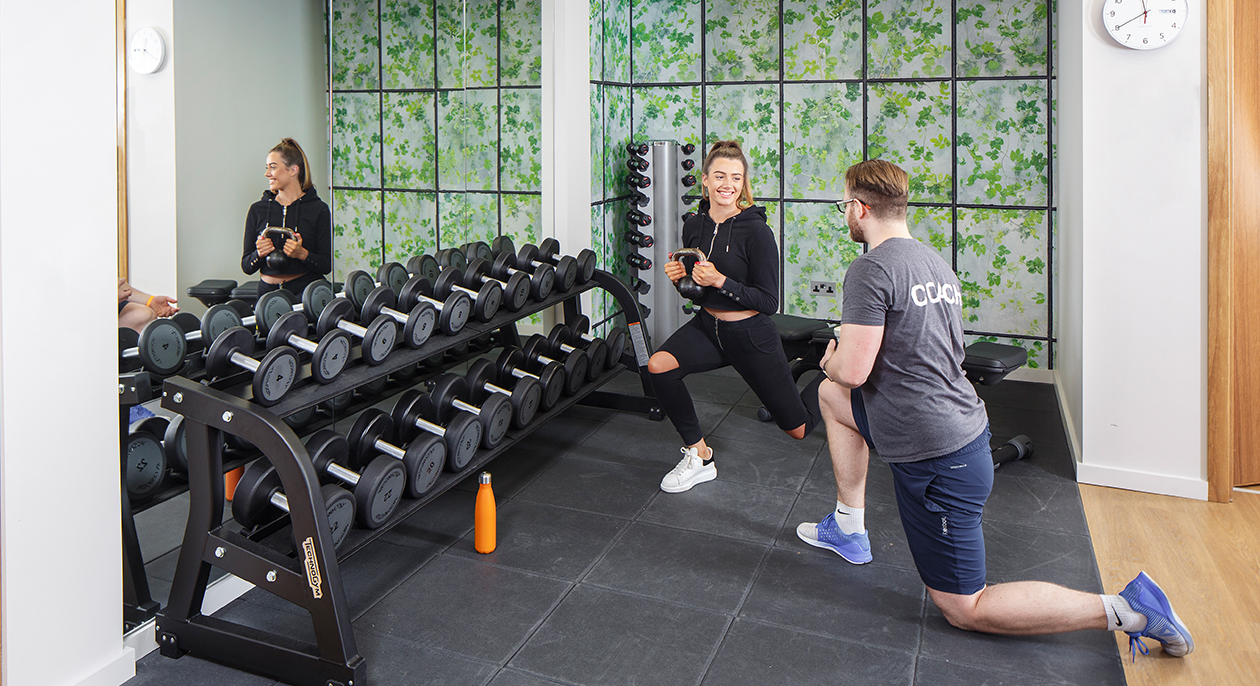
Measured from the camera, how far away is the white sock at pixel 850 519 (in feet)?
9.41

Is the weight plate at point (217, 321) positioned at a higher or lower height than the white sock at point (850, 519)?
higher

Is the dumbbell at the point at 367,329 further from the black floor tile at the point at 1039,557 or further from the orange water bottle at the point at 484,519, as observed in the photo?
the black floor tile at the point at 1039,557

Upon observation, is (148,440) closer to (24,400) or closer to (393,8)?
(24,400)

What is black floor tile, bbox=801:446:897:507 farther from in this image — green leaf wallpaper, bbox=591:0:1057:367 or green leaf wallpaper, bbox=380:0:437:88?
green leaf wallpaper, bbox=380:0:437:88

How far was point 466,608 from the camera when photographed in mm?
2592

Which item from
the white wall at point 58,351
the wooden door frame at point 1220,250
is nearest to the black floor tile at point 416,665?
Answer: the white wall at point 58,351

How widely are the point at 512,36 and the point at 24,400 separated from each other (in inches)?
108

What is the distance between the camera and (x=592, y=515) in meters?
3.26

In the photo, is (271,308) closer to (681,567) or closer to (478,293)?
(478,293)

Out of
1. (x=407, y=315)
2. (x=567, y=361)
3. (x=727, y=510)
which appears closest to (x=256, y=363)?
(x=407, y=315)

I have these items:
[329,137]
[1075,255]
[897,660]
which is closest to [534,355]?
[329,137]

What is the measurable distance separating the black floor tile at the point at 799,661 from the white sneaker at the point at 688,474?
104cm

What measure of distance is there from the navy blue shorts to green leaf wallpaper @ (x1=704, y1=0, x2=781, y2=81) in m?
3.53

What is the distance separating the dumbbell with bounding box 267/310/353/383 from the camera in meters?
2.56
